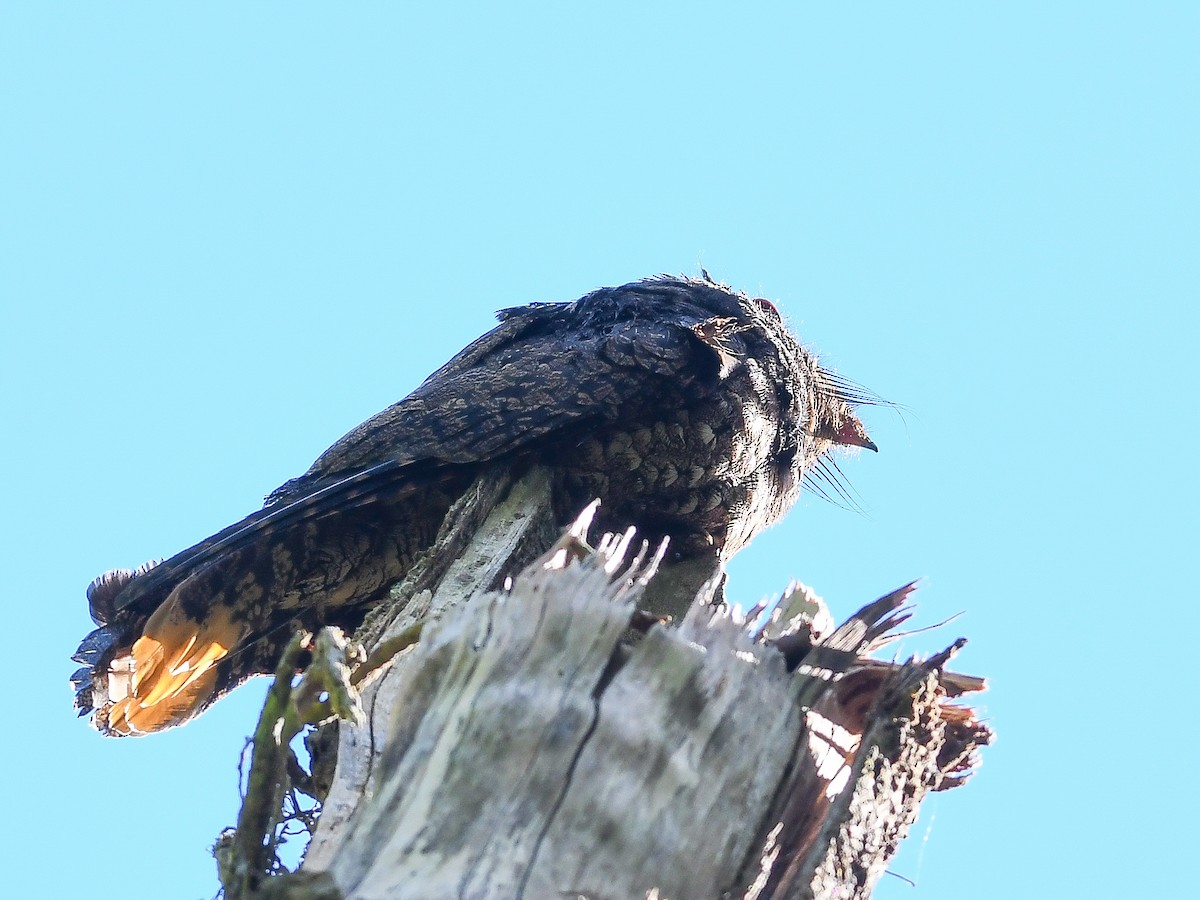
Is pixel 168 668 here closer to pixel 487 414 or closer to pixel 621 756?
pixel 487 414

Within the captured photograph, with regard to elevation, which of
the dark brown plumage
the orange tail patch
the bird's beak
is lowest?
the orange tail patch

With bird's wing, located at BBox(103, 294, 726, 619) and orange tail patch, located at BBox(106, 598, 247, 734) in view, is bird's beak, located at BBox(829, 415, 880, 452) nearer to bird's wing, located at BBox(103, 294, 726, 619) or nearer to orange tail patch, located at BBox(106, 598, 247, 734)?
bird's wing, located at BBox(103, 294, 726, 619)

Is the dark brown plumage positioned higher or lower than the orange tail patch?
higher

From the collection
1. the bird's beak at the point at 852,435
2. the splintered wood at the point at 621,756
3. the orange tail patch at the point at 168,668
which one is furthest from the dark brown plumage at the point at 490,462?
the splintered wood at the point at 621,756

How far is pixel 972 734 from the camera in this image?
3568mm

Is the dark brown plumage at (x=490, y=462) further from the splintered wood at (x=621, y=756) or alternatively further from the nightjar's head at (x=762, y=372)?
the splintered wood at (x=621, y=756)

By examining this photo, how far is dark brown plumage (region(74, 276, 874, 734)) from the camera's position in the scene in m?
4.87

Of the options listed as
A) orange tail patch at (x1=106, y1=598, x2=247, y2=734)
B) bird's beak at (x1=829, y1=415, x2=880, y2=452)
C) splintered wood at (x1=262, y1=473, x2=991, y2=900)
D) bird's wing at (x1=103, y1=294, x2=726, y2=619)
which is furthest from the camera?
bird's beak at (x1=829, y1=415, x2=880, y2=452)

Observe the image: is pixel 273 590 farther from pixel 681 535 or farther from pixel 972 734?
pixel 972 734

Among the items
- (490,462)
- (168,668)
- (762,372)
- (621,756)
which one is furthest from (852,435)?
(621,756)

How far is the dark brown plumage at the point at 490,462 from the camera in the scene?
16.0 ft

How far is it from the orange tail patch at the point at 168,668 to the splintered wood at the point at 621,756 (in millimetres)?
1600

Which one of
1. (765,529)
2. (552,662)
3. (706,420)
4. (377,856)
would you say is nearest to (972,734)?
(552,662)

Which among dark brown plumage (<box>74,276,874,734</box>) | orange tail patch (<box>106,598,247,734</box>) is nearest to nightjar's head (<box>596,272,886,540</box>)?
dark brown plumage (<box>74,276,874,734</box>)
